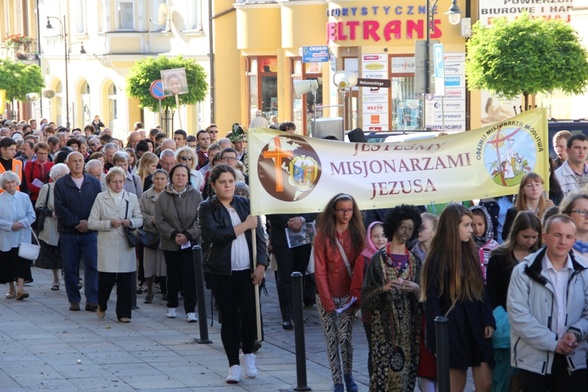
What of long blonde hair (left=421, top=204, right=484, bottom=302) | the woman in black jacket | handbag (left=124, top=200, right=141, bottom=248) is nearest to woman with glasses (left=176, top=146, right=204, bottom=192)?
handbag (left=124, top=200, right=141, bottom=248)

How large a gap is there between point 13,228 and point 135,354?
160 inches

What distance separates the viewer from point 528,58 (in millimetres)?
33344

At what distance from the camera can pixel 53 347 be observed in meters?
12.7

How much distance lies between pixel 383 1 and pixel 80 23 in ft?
62.1

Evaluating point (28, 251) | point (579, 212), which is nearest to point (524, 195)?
point (579, 212)

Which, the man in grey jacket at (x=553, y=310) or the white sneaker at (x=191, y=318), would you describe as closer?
the man in grey jacket at (x=553, y=310)

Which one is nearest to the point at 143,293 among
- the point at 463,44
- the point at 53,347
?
the point at 53,347

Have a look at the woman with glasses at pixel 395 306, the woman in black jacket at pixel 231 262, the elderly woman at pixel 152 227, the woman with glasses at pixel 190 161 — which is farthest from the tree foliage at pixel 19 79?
the woman with glasses at pixel 395 306

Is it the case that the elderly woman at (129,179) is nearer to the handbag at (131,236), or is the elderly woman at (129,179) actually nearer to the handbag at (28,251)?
the handbag at (28,251)

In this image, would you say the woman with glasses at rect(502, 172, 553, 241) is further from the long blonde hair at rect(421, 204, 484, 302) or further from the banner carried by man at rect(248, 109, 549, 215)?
the long blonde hair at rect(421, 204, 484, 302)

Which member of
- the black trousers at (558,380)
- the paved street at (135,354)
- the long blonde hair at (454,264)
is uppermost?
the long blonde hair at (454,264)

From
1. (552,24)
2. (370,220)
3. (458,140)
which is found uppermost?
(552,24)

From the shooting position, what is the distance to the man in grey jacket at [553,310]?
8016mm

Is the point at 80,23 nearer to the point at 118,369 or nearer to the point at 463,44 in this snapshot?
the point at 463,44
